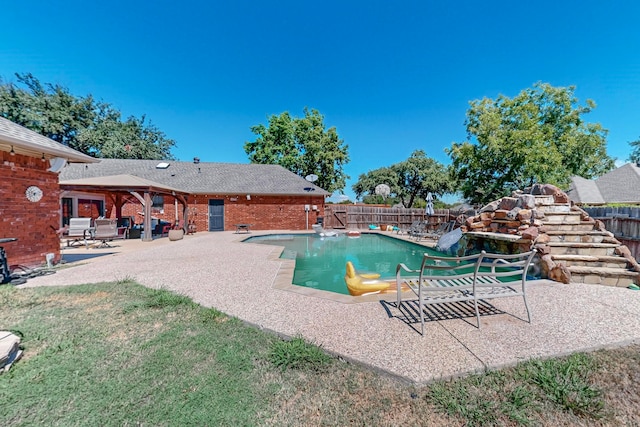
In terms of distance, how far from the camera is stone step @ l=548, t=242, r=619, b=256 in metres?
5.83

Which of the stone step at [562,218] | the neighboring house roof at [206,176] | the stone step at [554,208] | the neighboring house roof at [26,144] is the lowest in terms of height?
the stone step at [562,218]

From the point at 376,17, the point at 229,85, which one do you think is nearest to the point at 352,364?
the point at 376,17

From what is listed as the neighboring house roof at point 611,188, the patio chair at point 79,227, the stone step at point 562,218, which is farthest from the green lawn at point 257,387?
the neighboring house roof at point 611,188

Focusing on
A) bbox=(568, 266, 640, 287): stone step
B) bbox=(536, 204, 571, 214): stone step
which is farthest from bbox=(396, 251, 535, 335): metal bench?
bbox=(536, 204, 571, 214): stone step

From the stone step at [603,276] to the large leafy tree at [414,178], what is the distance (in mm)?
30506

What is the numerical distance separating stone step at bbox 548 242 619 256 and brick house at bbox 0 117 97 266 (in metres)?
12.0

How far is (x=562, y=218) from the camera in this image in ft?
22.0

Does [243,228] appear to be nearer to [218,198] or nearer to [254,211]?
[254,211]

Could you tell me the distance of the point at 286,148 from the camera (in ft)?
91.8

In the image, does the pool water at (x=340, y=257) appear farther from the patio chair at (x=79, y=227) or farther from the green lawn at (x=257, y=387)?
the patio chair at (x=79, y=227)

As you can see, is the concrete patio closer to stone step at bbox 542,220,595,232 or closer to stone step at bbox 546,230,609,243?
stone step at bbox 546,230,609,243

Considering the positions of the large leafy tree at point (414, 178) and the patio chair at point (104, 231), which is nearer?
the patio chair at point (104, 231)

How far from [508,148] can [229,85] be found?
73.4 feet

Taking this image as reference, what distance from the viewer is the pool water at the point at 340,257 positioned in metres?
7.15
